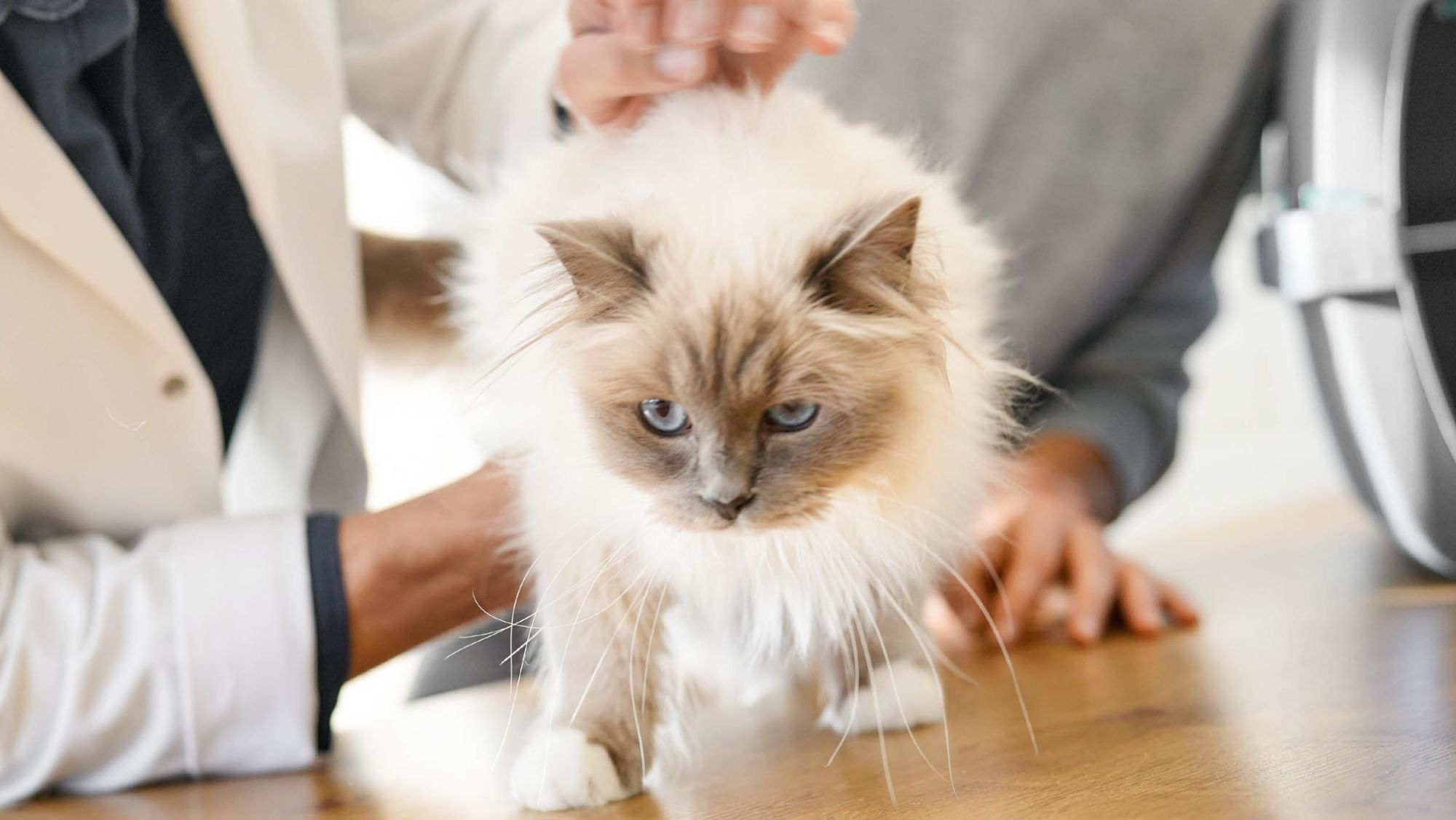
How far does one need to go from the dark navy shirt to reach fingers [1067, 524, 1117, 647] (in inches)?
31.2

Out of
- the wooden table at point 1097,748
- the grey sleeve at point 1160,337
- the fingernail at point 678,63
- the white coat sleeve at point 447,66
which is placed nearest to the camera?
the wooden table at point 1097,748

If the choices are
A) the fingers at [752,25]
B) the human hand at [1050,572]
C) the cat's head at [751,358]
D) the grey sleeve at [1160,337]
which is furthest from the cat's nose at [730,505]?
the grey sleeve at [1160,337]

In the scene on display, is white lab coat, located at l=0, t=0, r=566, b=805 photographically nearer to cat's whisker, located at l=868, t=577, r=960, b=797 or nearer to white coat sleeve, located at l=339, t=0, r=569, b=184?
white coat sleeve, located at l=339, t=0, r=569, b=184

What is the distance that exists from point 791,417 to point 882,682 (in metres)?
0.31

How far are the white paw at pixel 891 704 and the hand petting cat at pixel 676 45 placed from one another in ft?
1.81

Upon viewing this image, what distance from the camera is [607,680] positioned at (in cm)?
95

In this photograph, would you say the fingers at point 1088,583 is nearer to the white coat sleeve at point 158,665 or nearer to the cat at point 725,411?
the cat at point 725,411

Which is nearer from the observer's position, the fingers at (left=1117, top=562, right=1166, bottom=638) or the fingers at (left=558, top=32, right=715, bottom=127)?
the fingers at (left=558, top=32, right=715, bottom=127)

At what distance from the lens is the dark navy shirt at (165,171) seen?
42.0 inches

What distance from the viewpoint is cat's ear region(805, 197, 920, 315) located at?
0.84m

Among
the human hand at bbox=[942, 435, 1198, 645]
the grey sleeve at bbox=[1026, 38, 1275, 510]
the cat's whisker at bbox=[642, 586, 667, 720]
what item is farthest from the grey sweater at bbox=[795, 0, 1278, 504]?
the cat's whisker at bbox=[642, 586, 667, 720]

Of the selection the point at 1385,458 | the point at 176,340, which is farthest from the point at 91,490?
the point at 1385,458

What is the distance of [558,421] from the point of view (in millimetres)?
949

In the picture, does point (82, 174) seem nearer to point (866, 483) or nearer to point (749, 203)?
point (749, 203)
